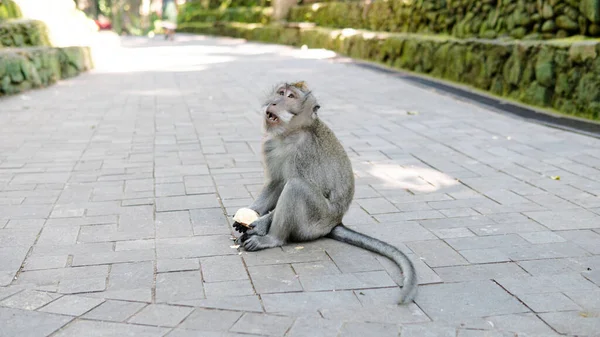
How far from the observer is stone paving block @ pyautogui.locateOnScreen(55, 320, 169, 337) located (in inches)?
114

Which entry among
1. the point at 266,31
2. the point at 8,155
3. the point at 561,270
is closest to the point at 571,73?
the point at 561,270

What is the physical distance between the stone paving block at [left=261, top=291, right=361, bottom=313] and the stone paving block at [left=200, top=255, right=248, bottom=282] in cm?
31

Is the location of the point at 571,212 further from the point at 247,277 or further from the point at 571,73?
the point at 571,73

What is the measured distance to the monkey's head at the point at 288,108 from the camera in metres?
3.67

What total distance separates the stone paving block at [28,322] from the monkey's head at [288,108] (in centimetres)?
146

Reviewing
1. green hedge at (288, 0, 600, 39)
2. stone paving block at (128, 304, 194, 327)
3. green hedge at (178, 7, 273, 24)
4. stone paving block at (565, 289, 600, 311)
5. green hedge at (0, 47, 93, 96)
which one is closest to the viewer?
stone paving block at (128, 304, 194, 327)

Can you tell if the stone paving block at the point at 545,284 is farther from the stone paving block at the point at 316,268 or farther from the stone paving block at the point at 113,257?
the stone paving block at the point at 113,257

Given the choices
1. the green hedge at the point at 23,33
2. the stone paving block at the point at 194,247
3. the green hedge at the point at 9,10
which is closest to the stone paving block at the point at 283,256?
the stone paving block at the point at 194,247

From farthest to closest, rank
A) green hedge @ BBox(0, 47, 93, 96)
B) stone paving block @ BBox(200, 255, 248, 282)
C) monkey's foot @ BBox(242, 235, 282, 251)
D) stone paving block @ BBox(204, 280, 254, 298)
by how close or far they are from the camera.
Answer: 1. green hedge @ BBox(0, 47, 93, 96)
2. monkey's foot @ BBox(242, 235, 282, 251)
3. stone paving block @ BBox(200, 255, 248, 282)
4. stone paving block @ BBox(204, 280, 254, 298)

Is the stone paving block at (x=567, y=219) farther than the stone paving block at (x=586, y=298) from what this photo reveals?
Yes

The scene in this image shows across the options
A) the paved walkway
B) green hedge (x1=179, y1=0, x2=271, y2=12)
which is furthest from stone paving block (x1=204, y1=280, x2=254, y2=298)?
green hedge (x1=179, y1=0, x2=271, y2=12)

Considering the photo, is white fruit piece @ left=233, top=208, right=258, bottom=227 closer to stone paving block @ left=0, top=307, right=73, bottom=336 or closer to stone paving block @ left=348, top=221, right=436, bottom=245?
stone paving block @ left=348, top=221, right=436, bottom=245

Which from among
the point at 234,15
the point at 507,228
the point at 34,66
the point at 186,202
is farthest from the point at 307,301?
the point at 234,15

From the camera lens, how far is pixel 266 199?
407 cm
